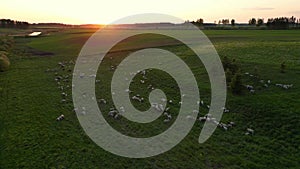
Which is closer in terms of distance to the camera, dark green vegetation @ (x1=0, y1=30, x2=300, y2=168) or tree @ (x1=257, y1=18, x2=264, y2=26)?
dark green vegetation @ (x1=0, y1=30, x2=300, y2=168)

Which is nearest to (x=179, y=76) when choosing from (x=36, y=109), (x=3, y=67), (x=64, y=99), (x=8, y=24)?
(x=64, y=99)

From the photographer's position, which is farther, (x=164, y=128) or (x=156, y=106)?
(x=156, y=106)

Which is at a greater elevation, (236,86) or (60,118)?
(236,86)

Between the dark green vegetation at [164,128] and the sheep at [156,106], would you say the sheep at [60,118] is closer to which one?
the dark green vegetation at [164,128]

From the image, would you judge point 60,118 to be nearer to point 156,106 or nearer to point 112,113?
point 112,113

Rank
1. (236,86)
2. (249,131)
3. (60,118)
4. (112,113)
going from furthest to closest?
(236,86), (112,113), (60,118), (249,131)

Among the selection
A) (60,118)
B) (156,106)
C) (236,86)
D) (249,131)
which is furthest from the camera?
(236,86)

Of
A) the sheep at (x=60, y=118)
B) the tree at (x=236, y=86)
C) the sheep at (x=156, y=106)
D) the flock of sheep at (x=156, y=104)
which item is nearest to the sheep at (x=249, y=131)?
Result: the flock of sheep at (x=156, y=104)

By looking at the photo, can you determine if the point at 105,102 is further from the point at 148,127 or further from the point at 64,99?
the point at 148,127

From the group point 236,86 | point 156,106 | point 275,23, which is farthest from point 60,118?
point 275,23

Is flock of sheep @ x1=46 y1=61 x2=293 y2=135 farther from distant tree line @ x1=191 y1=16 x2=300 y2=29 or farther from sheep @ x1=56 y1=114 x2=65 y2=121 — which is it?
distant tree line @ x1=191 y1=16 x2=300 y2=29

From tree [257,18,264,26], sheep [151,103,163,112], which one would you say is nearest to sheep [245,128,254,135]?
sheep [151,103,163,112]
